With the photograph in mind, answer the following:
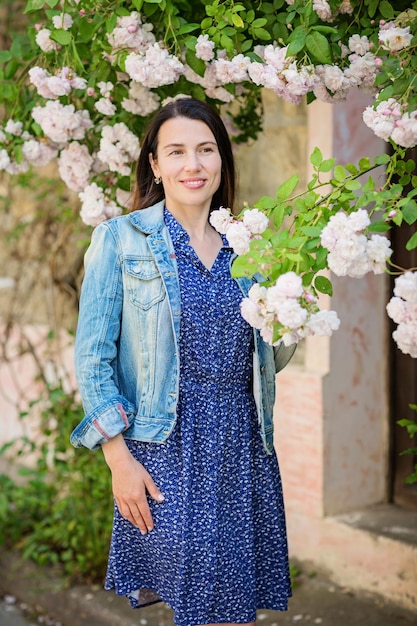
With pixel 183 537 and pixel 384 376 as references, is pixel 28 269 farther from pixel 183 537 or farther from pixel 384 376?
pixel 183 537

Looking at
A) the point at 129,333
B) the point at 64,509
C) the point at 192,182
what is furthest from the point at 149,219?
the point at 64,509

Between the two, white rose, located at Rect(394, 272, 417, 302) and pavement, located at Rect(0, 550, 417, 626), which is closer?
white rose, located at Rect(394, 272, 417, 302)

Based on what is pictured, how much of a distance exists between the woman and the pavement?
1.03 m

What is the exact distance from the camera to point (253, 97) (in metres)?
3.32

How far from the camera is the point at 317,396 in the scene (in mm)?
3832

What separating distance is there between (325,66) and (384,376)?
1.85 meters

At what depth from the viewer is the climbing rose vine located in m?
1.98

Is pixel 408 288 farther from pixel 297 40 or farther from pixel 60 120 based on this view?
pixel 60 120

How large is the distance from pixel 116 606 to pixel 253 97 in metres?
2.09

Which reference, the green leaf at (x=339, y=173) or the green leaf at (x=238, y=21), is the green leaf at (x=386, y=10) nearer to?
the green leaf at (x=238, y=21)

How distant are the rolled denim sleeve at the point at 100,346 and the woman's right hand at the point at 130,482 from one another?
44 millimetres

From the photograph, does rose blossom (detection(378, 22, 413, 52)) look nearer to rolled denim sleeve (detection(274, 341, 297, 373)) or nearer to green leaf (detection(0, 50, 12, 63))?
rolled denim sleeve (detection(274, 341, 297, 373))

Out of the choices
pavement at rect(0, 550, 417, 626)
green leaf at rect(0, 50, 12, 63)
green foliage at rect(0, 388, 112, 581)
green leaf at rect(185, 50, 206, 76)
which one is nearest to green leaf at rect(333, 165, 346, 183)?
green leaf at rect(185, 50, 206, 76)

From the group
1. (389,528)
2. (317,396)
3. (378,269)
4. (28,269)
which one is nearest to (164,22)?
(378,269)
